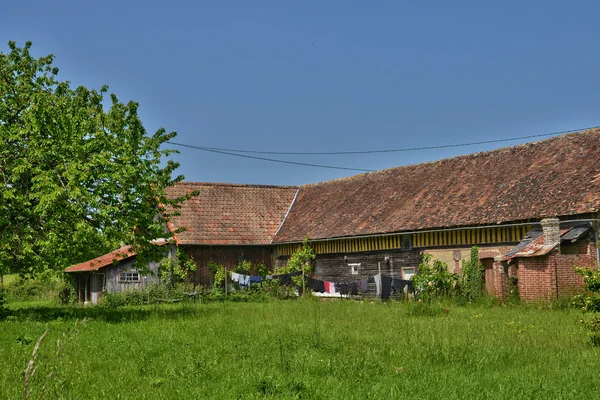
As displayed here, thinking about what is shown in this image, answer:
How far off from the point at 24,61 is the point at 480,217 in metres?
18.7

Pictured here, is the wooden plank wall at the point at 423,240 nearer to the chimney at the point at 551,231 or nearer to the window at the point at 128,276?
the chimney at the point at 551,231

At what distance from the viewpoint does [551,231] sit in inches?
915

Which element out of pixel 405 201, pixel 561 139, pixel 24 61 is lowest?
pixel 405 201

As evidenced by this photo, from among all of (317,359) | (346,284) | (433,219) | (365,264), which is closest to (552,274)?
(433,219)

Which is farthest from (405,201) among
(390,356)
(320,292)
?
(390,356)

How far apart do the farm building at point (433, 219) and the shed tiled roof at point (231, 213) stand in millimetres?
68

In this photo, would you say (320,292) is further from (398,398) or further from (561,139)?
(398,398)

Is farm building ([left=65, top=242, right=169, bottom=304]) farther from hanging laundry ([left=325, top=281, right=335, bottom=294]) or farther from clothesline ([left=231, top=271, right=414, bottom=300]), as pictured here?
hanging laundry ([left=325, top=281, right=335, bottom=294])

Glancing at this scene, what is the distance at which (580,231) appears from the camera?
904 inches

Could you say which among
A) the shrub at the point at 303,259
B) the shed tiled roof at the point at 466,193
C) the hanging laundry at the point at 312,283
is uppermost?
the shed tiled roof at the point at 466,193

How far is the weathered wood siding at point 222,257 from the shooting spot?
122 ft

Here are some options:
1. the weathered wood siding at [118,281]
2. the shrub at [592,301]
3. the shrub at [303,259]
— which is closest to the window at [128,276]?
the weathered wood siding at [118,281]

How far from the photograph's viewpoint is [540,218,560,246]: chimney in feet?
75.9

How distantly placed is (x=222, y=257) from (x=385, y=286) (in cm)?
1192
